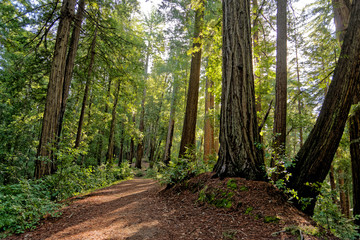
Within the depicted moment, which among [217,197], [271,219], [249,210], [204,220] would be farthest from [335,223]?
[204,220]

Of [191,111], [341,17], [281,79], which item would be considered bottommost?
[191,111]

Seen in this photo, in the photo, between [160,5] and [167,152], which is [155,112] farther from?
[160,5]

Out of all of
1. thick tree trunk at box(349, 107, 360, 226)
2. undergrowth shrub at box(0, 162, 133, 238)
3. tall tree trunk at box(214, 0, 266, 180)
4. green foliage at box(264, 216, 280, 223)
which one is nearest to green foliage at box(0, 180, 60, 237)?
undergrowth shrub at box(0, 162, 133, 238)

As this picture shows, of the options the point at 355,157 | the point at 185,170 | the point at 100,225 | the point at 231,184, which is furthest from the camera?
the point at 185,170

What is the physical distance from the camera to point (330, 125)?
3.33 m

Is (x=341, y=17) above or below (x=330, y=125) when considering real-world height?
above

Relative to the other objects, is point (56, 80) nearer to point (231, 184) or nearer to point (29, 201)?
point (29, 201)

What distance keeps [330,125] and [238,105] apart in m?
1.63

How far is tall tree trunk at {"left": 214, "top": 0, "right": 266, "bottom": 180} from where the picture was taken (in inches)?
144

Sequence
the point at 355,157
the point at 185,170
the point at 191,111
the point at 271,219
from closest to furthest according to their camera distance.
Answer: the point at 271,219, the point at 355,157, the point at 185,170, the point at 191,111

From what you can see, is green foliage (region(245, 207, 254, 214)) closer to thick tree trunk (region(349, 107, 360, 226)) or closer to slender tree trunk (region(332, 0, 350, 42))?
thick tree trunk (region(349, 107, 360, 226))

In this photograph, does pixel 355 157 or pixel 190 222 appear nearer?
pixel 190 222

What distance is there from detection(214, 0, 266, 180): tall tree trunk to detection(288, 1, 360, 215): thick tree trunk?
0.71 metres

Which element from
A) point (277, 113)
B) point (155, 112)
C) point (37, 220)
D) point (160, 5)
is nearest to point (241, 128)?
point (277, 113)
